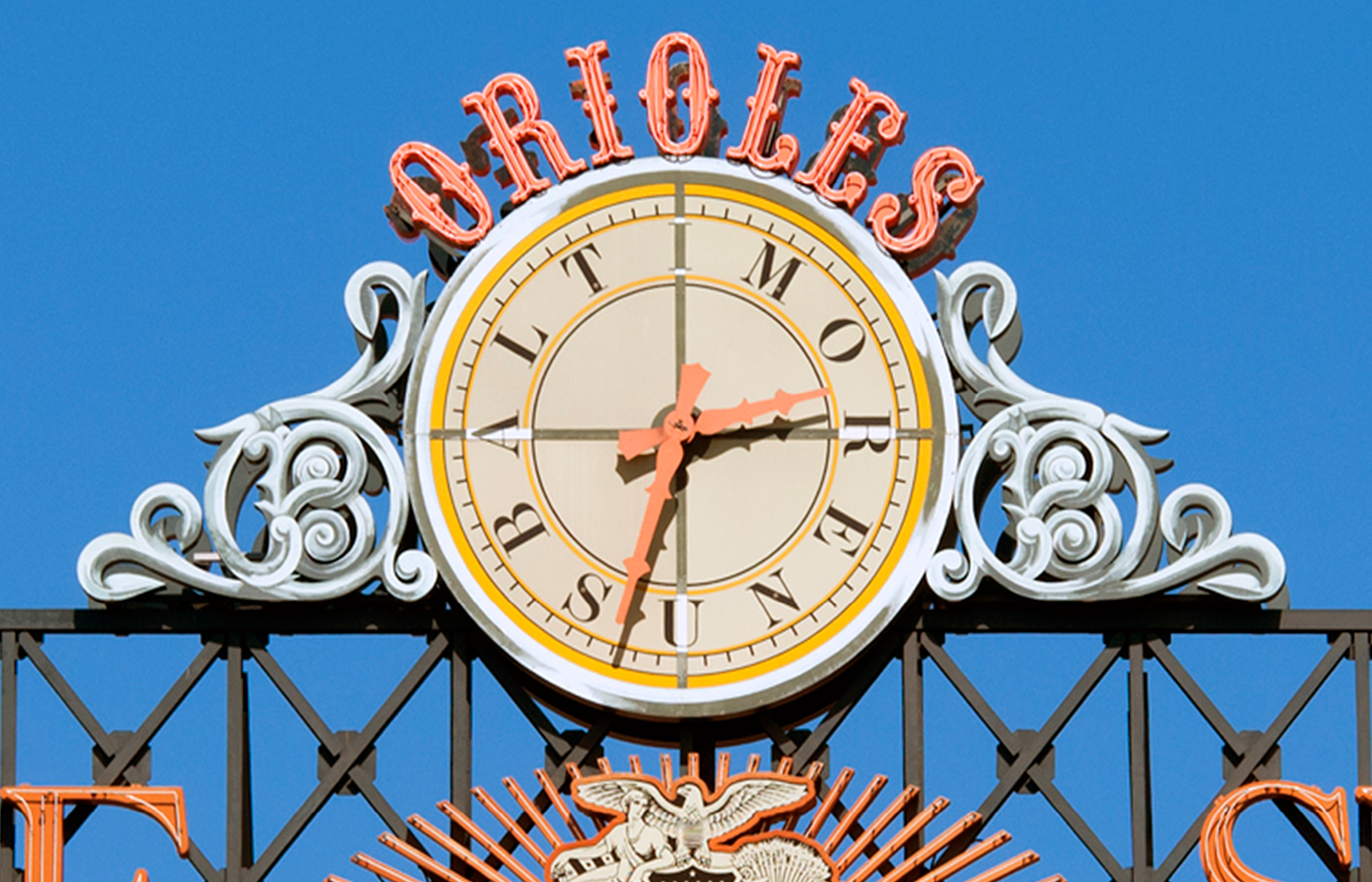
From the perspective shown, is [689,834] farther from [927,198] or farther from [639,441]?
[927,198]

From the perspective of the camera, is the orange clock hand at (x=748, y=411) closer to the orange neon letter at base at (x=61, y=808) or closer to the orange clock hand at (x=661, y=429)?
the orange clock hand at (x=661, y=429)

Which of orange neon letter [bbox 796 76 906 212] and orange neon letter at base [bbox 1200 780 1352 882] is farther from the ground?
orange neon letter [bbox 796 76 906 212]

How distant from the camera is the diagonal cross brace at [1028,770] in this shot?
25891 millimetres

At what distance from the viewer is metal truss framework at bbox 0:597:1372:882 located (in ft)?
85.5

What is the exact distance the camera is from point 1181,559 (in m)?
26.1

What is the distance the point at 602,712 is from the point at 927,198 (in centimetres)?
342

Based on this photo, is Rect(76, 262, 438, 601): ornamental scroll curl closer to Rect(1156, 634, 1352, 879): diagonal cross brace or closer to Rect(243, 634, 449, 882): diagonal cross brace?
Rect(243, 634, 449, 882): diagonal cross brace

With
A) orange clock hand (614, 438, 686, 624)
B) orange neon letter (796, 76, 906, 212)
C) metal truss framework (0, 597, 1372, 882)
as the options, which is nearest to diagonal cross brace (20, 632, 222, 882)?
metal truss framework (0, 597, 1372, 882)

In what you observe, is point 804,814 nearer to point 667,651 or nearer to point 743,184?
point 667,651

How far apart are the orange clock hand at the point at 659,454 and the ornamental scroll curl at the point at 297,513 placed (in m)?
1.09

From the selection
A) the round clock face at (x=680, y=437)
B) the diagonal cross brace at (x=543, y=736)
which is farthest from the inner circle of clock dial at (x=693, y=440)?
the diagonal cross brace at (x=543, y=736)

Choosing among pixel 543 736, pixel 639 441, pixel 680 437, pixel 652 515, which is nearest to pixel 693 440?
pixel 680 437

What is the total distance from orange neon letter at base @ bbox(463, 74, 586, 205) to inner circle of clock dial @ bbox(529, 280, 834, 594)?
2.58 feet

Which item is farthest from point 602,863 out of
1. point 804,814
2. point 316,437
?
point 316,437
